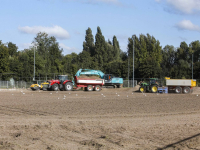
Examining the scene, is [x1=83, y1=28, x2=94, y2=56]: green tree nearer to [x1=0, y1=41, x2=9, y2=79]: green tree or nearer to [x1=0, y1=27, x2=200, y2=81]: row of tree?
[x1=0, y1=27, x2=200, y2=81]: row of tree

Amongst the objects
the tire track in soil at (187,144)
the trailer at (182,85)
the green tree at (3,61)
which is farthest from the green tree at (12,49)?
the tire track in soil at (187,144)

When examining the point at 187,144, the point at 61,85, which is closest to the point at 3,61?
the point at 61,85

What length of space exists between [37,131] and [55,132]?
2.22 feet

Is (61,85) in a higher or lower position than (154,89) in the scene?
higher

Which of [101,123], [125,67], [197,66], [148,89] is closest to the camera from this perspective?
[101,123]

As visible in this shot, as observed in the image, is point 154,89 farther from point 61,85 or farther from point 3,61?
point 3,61

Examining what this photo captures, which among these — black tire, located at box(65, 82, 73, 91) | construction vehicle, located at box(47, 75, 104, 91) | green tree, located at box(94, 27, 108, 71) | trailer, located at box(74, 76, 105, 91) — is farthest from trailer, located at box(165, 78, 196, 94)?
green tree, located at box(94, 27, 108, 71)

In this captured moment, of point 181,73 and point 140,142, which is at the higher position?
point 181,73

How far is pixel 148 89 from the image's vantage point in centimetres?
3866

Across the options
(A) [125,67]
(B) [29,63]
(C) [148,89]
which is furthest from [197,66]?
(B) [29,63]

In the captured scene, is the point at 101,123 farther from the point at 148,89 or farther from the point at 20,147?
the point at 148,89

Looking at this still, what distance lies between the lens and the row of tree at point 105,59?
2527 inches

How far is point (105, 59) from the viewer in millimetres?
87375

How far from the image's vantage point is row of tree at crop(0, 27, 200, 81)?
64188 millimetres
